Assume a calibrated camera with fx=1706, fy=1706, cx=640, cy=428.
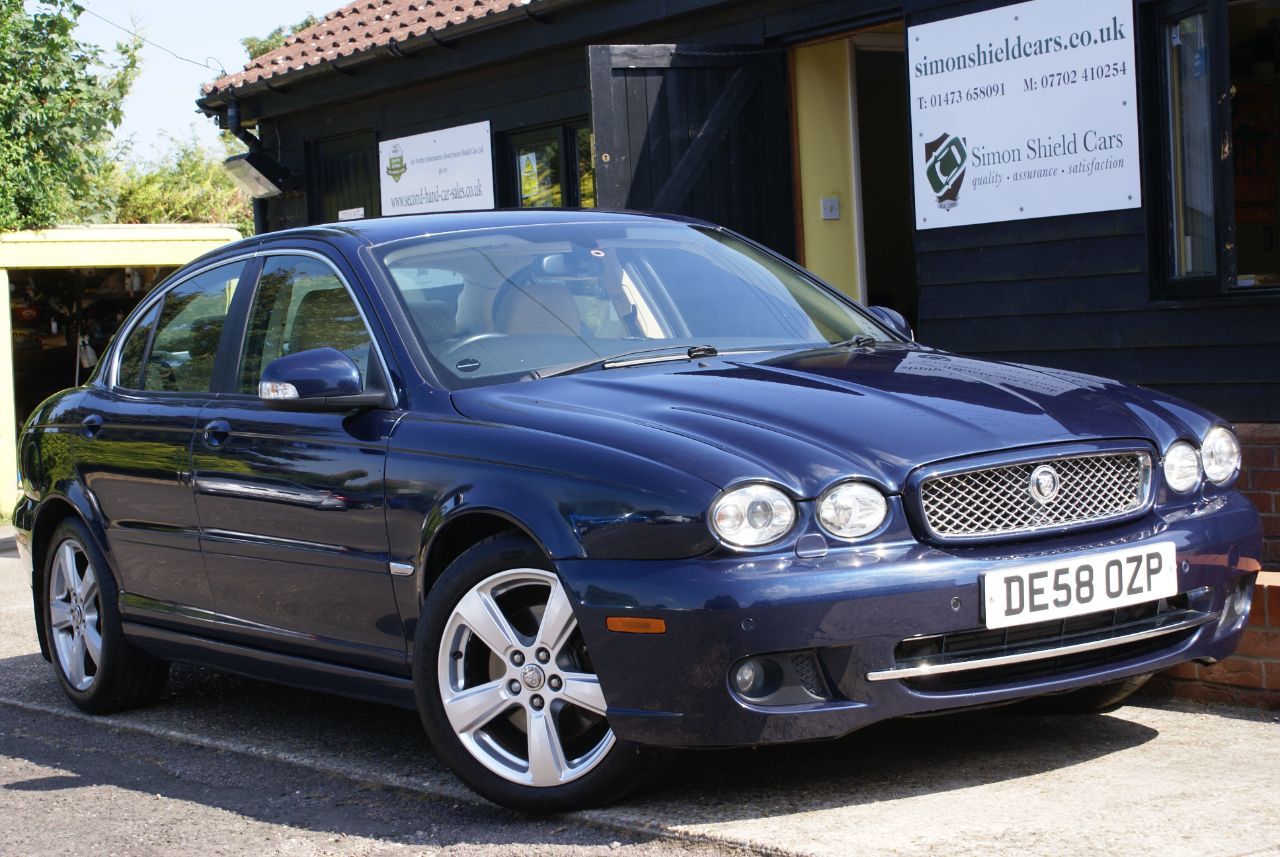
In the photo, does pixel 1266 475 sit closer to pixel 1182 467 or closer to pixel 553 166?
pixel 1182 467

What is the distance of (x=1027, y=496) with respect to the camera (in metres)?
4.23

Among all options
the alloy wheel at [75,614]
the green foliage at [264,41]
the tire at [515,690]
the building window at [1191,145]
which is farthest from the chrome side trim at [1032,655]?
the green foliage at [264,41]

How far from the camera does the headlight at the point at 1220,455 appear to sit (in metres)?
4.70

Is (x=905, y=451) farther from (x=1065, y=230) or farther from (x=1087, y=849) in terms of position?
(x=1065, y=230)

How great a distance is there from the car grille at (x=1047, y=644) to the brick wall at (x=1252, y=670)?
825 millimetres

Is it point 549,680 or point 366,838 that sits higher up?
point 549,680

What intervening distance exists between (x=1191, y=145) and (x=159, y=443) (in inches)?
201

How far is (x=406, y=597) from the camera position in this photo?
15.5ft

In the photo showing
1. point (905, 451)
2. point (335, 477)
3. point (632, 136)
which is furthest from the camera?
point (632, 136)

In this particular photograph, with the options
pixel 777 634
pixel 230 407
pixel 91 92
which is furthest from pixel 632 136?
pixel 91 92

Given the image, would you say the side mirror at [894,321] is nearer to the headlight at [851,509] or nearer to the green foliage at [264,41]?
the headlight at [851,509]

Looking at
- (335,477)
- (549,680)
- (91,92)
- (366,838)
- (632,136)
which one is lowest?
(366,838)

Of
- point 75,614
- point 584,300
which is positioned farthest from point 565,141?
point 584,300

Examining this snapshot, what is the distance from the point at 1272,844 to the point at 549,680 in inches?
68.2
